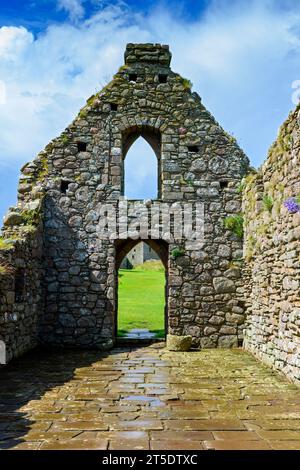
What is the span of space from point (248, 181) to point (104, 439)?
299 inches

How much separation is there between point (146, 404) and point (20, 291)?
448cm

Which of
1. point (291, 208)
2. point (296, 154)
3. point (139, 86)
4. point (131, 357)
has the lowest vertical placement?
point (131, 357)

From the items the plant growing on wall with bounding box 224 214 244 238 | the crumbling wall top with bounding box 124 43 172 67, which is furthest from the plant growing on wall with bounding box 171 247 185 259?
the crumbling wall top with bounding box 124 43 172 67

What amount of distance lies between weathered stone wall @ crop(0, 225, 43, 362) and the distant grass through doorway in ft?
9.47

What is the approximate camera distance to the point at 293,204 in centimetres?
750

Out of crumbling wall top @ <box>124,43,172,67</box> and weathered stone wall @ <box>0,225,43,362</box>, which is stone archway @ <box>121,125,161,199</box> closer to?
crumbling wall top @ <box>124,43,172,67</box>

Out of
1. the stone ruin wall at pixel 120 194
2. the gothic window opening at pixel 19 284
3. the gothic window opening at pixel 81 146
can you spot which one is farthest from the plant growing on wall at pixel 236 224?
the gothic window opening at pixel 19 284

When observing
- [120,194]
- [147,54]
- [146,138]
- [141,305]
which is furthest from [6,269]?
[141,305]

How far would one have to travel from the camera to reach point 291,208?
7523mm

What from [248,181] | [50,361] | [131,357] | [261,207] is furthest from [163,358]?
[248,181]

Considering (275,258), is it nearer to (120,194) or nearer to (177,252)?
(177,252)

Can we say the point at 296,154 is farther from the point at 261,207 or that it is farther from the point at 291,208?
the point at 261,207

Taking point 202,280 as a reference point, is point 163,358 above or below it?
below

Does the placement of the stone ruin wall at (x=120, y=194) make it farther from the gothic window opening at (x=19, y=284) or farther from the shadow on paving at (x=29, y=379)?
the gothic window opening at (x=19, y=284)
